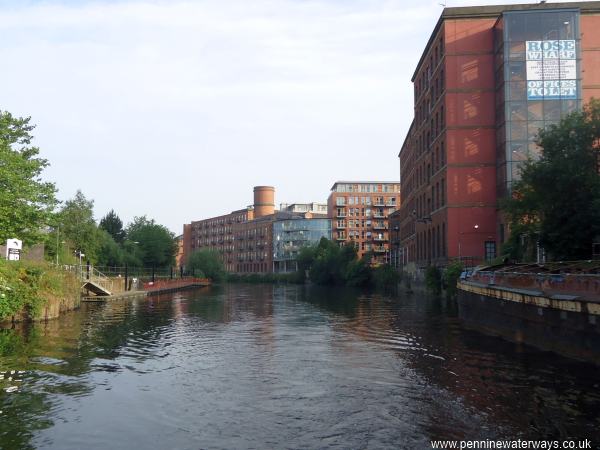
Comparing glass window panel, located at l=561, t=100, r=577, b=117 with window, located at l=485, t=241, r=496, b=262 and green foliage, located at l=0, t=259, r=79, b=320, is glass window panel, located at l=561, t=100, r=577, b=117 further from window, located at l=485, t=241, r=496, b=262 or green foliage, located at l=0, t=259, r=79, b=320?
green foliage, located at l=0, t=259, r=79, b=320

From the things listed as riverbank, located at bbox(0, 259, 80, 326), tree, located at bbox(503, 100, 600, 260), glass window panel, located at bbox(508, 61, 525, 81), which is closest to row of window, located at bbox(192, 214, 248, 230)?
glass window panel, located at bbox(508, 61, 525, 81)

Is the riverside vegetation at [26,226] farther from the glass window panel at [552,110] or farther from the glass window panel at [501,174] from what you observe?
the glass window panel at [552,110]

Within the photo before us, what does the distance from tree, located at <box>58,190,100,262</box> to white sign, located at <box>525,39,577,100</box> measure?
54.0 metres

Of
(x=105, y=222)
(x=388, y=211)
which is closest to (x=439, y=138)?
(x=105, y=222)

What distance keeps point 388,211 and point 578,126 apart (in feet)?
371

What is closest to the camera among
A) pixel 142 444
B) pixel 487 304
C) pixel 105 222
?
pixel 142 444

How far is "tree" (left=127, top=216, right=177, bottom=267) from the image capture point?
354 feet

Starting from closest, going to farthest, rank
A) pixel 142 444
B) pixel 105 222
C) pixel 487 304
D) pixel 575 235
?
1. pixel 142 444
2. pixel 487 304
3. pixel 575 235
4. pixel 105 222

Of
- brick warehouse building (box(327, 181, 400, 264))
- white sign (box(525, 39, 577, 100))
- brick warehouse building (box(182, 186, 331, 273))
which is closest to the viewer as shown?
white sign (box(525, 39, 577, 100))

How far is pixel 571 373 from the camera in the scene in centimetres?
1638

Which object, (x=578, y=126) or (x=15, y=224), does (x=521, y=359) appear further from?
(x=15, y=224)

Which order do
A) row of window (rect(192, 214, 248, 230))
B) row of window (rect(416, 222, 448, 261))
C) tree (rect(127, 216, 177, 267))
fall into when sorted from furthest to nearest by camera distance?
row of window (rect(192, 214, 248, 230)), tree (rect(127, 216, 177, 267)), row of window (rect(416, 222, 448, 261))

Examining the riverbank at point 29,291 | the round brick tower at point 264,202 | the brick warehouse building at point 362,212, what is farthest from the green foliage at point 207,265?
the riverbank at point 29,291

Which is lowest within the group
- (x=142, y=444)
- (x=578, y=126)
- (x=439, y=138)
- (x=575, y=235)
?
(x=142, y=444)
